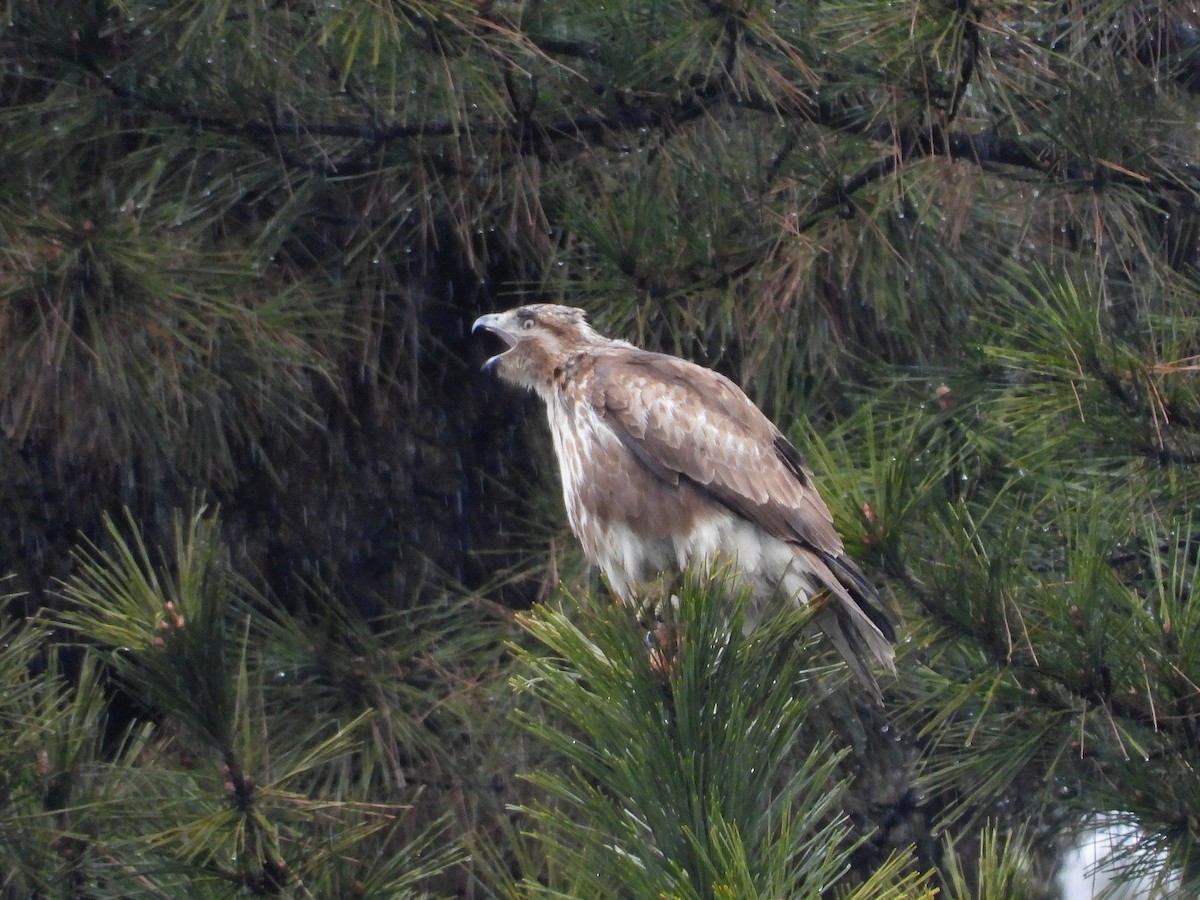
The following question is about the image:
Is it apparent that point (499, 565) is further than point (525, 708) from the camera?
Yes

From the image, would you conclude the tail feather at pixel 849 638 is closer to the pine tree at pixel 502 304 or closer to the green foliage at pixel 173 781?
the pine tree at pixel 502 304

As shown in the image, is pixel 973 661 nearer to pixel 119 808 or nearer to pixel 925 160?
pixel 925 160

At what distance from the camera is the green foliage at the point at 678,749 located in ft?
6.66

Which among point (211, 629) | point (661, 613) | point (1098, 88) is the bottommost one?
point (211, 629)

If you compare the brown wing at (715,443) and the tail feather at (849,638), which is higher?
the brown wing at (715,443)

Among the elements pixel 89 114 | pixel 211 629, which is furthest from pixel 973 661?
pixel 89 114

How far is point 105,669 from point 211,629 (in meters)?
1.21

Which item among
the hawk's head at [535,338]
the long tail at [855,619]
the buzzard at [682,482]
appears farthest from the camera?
the hawk's head at [535,338]

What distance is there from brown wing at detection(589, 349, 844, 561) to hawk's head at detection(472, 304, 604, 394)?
0.66 ft

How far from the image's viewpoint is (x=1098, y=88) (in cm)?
344

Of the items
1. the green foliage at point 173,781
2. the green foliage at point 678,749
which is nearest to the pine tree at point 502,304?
the green foliage at point 173,781

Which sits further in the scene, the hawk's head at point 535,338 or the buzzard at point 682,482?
the hawk's head at point 535,338

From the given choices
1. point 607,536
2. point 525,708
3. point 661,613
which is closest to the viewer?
point 661,613

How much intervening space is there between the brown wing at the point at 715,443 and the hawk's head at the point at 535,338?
0.20m
